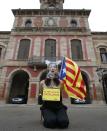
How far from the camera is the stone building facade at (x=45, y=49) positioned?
19891 mm

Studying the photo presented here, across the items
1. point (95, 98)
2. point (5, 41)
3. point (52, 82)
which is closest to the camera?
point (52, 82)

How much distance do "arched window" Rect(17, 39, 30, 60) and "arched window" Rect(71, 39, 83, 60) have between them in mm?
6592

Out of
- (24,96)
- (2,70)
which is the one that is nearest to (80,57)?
(24,96)

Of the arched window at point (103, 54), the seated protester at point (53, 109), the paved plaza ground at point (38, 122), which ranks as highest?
the arched window at point (103, 54)

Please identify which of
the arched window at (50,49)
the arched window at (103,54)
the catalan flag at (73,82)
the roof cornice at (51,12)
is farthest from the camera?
the roof cornice at (51,12)

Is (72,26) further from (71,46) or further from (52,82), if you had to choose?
(52,82)

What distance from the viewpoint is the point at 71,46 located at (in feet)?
75.4

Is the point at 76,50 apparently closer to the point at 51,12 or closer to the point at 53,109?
the point at 51,12

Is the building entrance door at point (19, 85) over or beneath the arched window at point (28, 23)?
beneath

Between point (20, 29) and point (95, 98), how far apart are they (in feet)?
49.9

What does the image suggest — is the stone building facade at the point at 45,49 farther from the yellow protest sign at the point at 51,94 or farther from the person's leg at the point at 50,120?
the person's leg at the point at 50,120

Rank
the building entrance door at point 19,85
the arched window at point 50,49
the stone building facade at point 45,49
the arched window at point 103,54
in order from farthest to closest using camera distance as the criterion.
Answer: the arched window at point 103,54 < the arched window at point 50,49 < the building entrance door at point 19,85 < the stone building facade at point 45,49

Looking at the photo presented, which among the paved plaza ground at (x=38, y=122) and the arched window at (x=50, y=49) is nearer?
the paved plaza ground at (x=38, y=122)

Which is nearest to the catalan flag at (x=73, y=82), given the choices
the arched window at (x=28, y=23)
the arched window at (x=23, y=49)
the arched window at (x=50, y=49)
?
the arched window at (x=50, y=49)
